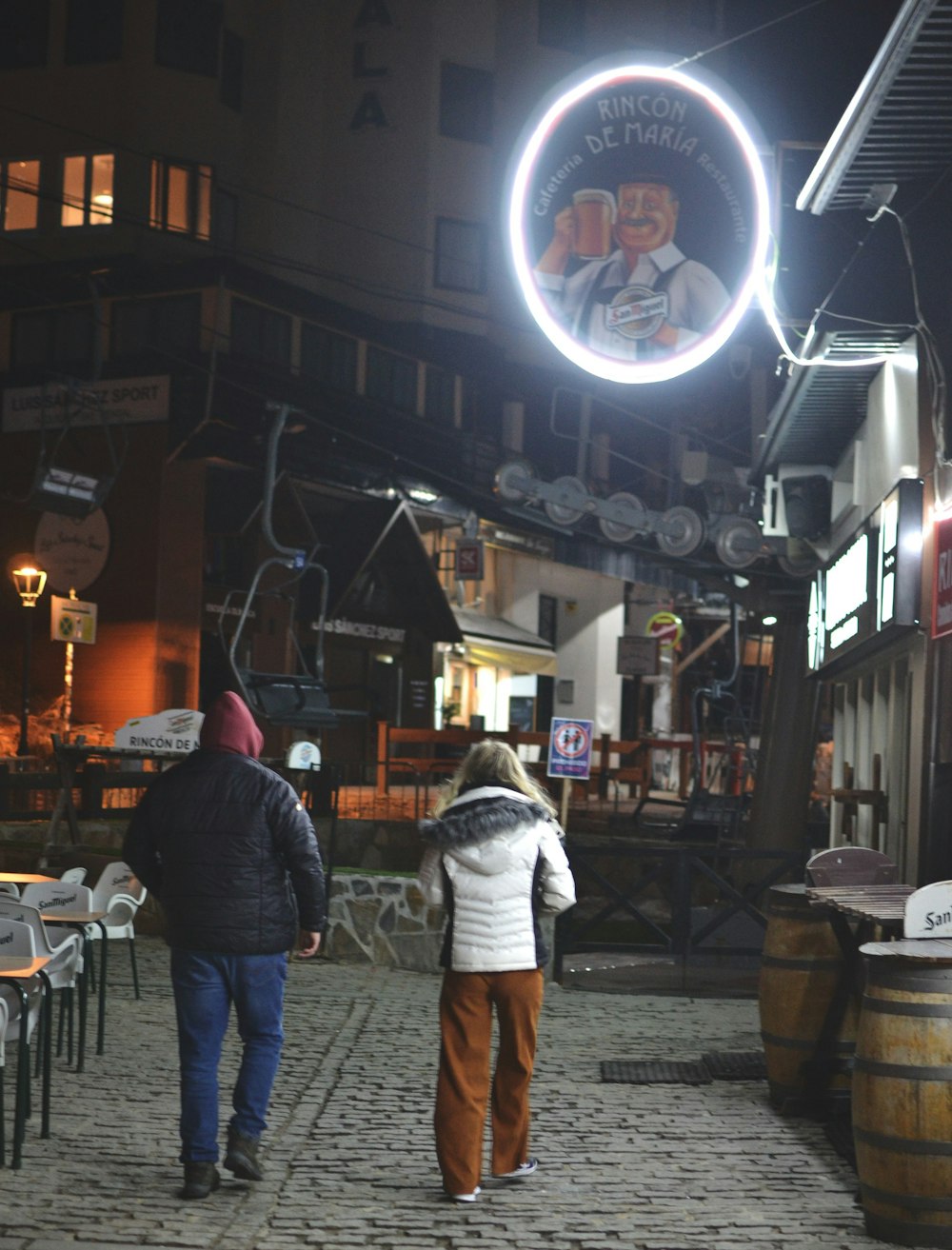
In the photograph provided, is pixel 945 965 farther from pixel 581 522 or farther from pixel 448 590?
pixel 448 590

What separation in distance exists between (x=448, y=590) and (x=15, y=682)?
12999 mm


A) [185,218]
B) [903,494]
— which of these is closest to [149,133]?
[185,218]

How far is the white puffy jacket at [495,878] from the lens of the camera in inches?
253

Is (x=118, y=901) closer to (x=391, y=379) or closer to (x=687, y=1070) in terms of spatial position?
(x=687, y=1070)

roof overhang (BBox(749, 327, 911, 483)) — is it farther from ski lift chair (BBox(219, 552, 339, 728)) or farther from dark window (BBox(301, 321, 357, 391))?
dark window (BBox(301, 321, 357, 391))

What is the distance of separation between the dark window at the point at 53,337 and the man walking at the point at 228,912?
24853 millimetres

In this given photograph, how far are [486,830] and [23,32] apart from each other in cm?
3108

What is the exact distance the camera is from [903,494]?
1053 cm

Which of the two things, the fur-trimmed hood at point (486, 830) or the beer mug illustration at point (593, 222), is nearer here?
the fur-trimmed hood at point (486, 830)

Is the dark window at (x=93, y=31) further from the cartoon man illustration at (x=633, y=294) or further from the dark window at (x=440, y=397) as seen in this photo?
the cartoon man illustration at (x=633, y=294)

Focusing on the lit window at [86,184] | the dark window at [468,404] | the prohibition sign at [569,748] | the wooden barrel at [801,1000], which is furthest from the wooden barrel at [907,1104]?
the dark window at [468,404]

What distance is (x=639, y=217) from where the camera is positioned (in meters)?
10.5

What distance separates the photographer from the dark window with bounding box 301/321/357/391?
31.6m

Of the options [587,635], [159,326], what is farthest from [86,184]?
[587,635]
